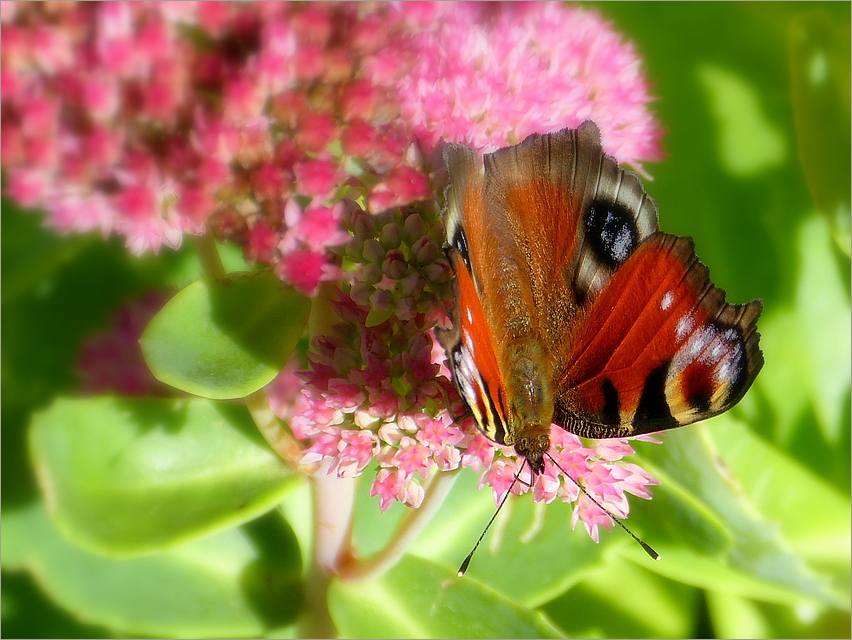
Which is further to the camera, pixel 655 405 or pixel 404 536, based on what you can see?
pixel 404 536

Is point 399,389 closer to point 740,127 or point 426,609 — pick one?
point 426,609

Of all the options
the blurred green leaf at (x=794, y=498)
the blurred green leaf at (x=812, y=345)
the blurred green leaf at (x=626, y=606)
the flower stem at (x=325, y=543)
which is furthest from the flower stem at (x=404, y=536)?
the blurred green leaf at (x=812, y=345)

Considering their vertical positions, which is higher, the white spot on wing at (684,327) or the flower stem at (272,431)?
the white spot on wing at (684,327)

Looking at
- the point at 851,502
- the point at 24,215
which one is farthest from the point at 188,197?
the point at 851,502

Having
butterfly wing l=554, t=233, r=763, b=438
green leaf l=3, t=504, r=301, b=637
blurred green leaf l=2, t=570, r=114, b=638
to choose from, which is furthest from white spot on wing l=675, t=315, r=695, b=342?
blurred green leaf l=2, t=570, r=114, b=638

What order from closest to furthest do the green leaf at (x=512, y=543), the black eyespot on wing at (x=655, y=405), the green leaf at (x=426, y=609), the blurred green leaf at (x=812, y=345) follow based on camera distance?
1. the black eyespot on wing at (x=655, y=405)
2. the green leaf at (x=426, y=609)
3. the green leaf at (x=512, y=543)
4. the blurred green leaf at (x=812, y=345)

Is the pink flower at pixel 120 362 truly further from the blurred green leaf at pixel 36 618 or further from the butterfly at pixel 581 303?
the butterfly at pixel 581 303

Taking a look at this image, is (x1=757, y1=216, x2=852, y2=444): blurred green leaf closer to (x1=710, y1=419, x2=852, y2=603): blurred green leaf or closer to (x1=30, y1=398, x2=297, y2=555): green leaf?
(x1=710, y1=419, x2=852, y2=603): blurred green leaf

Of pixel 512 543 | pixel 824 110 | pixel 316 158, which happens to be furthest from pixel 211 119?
pixel 824 110
